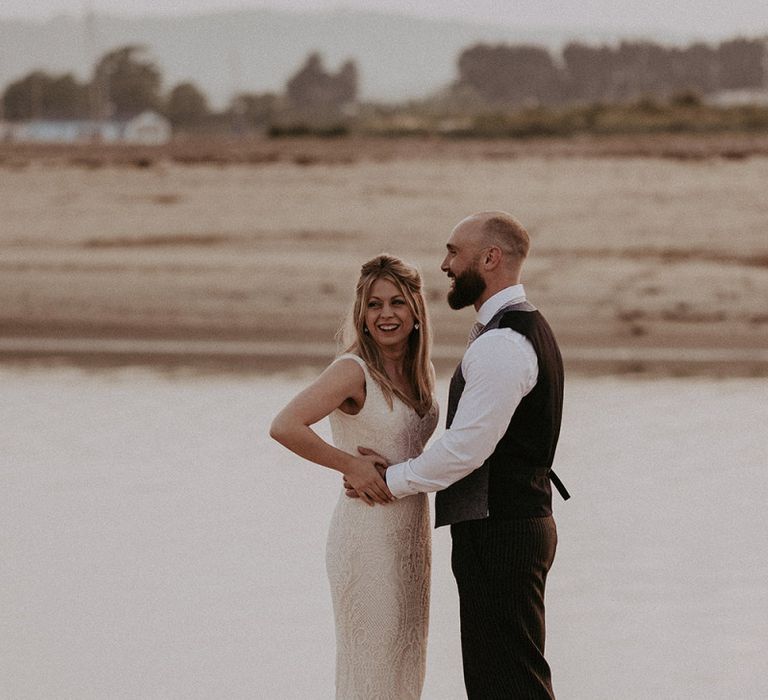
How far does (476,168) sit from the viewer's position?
28.0 m

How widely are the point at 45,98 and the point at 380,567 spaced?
120m

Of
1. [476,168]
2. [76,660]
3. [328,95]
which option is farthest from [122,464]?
[328,95]

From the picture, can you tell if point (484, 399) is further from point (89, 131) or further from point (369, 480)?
point (89, 131)

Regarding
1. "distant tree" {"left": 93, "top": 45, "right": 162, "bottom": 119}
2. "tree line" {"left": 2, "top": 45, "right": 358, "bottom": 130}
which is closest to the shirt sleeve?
"tree line" {"left": 2, "top": 45, "right": 358, "bottom": 130}

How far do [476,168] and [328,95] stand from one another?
4488 inches

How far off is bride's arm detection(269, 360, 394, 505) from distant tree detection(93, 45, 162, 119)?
4347 inches

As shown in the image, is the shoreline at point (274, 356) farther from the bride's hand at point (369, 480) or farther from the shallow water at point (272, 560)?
the bride's hand at point (369, 480)

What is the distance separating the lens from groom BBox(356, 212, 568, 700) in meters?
3.87

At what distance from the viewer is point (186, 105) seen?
4651 inches

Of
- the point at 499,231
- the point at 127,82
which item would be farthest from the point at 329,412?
the point at 127,82

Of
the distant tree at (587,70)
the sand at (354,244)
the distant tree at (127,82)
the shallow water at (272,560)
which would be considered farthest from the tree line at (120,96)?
the shallow water at (272,560)

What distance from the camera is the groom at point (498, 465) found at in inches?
152

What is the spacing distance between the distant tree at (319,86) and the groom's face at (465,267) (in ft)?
434

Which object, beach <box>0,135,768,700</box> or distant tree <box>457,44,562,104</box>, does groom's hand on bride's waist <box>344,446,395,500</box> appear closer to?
beach <box>0,135,768,700</box>
